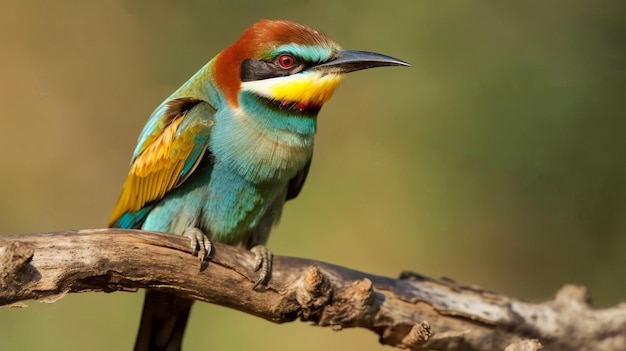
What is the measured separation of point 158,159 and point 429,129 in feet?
7.30

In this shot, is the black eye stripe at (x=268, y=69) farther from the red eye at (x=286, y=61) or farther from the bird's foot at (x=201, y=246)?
the bird's foot at (x=201, y=246)

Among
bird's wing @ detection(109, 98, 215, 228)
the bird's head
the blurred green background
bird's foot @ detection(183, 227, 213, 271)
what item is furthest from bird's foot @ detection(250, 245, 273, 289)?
the blurred green background

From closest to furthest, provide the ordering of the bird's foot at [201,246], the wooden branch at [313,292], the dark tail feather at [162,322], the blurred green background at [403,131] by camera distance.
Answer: the wooden branch at [313,292]
the bird's foot at [201,246]
the dark tail feather at [162,322]
the blurred green background at [403,131]

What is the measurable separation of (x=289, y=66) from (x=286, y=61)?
0.02 metres

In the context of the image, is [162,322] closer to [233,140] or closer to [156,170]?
[156,170]

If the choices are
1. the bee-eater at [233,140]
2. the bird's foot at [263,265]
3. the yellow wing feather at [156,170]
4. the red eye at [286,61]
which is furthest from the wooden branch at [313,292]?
the red eye at [286,61]

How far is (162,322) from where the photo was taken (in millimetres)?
2881

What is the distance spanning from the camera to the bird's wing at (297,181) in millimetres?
2990

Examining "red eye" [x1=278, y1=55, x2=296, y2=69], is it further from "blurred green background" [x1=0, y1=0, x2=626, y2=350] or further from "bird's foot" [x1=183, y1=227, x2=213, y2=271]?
"blurred green background" [x1=0, y1=0, x2=626, y2=350]

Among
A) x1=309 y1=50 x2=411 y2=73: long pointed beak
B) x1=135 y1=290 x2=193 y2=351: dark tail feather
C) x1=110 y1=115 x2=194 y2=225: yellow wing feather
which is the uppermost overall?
x1=309 y1=50 x2=411 y2=73: long pointed beak

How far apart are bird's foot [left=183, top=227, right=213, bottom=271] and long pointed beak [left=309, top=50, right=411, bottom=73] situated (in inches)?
26.3

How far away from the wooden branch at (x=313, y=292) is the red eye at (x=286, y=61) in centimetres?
63

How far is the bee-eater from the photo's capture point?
2709mm

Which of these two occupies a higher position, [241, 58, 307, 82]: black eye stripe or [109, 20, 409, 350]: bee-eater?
[241, 58, 307, 82]: black eye stripe
